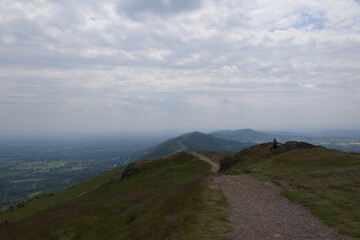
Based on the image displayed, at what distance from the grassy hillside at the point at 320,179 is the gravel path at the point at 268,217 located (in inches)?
40.5

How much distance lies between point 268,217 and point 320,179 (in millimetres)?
15187

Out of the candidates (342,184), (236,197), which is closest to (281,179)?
(342,184)

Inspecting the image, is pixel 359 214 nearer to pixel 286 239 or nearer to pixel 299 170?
pixel 286 239

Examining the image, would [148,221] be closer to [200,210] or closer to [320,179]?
[200,210]

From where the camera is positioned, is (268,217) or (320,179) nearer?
(268,217)

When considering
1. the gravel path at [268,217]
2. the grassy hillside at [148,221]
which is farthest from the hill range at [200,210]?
the gravel path at [268,217]

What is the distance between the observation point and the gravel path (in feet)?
42.8

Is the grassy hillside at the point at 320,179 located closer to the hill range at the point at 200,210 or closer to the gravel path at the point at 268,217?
the hill range at the point at 200,210

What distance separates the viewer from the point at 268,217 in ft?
54.3

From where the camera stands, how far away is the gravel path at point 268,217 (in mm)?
13031

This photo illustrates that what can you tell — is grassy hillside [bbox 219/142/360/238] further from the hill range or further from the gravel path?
the gravel path

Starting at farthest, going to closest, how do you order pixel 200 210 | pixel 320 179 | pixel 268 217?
pixel 320 179 → pixel 200 210 → pixel 268 217

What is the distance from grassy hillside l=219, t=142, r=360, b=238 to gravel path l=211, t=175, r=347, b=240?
1030mm

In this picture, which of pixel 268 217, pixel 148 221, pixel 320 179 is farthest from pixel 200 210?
pixel 320 179
